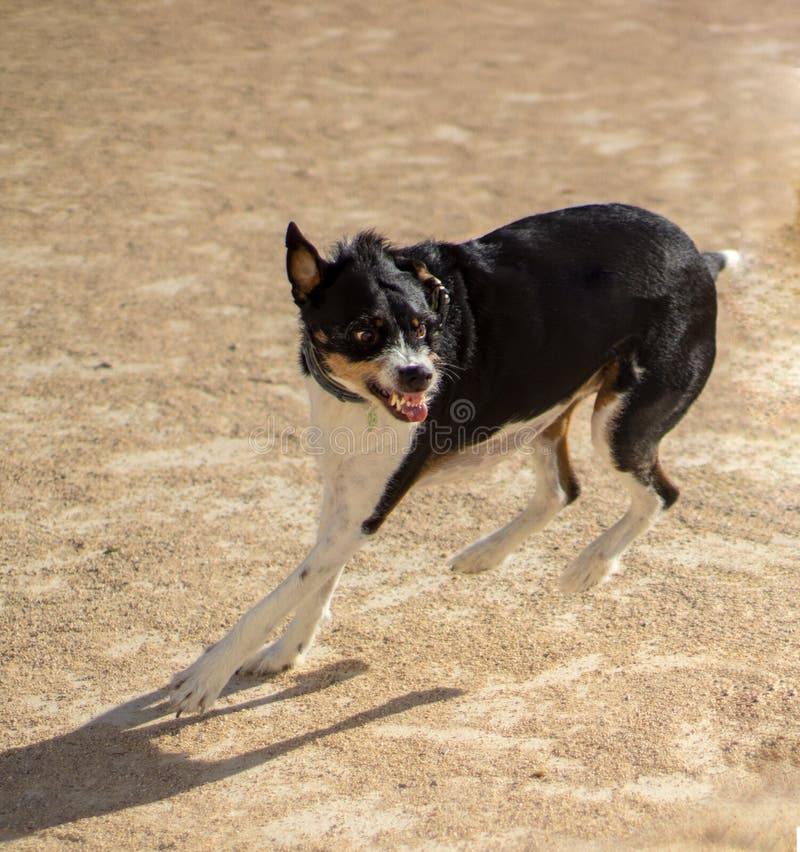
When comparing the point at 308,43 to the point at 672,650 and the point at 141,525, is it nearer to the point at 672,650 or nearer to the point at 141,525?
the point at 141,525

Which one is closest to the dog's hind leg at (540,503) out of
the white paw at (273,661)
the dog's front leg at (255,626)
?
the white paw at (273,661)

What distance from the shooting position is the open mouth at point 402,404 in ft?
14.6

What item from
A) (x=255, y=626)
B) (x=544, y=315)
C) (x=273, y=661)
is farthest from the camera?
(x=273, y=661)

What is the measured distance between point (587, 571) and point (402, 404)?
1.56 meters

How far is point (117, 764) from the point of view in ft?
15.1

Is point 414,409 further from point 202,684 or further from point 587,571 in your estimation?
point 587,571

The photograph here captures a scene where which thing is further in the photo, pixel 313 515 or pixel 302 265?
pixel 313 515

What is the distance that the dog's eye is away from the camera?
4445mm

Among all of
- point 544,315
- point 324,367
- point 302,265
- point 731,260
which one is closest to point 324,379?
point 324,367

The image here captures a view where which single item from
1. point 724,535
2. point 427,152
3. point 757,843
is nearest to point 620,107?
point 427,152

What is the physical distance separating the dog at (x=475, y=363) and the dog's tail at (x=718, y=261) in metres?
0.02

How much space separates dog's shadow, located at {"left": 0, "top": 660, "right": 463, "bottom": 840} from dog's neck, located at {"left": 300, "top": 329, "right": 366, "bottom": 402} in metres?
1.25

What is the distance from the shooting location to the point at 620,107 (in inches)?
494

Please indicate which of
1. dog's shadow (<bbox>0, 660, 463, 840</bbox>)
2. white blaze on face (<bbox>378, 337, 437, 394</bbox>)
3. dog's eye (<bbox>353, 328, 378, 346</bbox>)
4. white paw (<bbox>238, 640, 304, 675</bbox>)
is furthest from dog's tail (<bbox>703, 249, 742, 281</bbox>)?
white paw (<bbox>238, 640, 304, 675</bbox>)
